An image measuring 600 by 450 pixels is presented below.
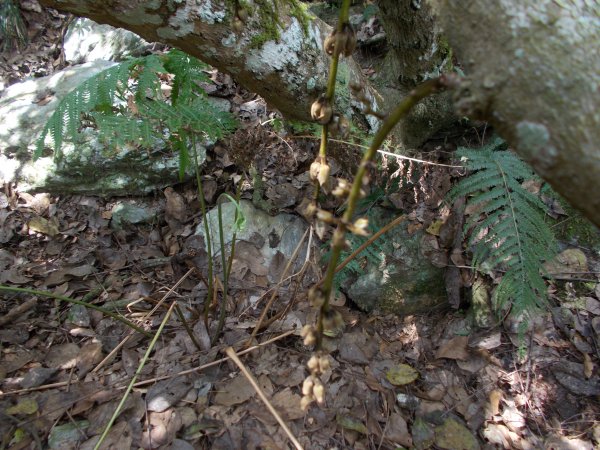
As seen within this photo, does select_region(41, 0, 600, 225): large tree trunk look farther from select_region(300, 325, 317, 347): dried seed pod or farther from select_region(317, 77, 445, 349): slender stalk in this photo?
select_region(300, 325, 317, 347): dried seed pod

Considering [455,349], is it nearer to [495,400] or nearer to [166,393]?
[495,400]

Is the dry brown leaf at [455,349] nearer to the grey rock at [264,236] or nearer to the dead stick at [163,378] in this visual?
the dead stick at [163,378]

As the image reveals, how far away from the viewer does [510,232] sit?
2.02 m

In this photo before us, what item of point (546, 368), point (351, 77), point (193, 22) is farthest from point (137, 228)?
point (546, 368)

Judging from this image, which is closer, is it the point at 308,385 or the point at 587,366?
the point at 308,385

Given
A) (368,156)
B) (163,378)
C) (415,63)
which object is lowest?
(163,378)

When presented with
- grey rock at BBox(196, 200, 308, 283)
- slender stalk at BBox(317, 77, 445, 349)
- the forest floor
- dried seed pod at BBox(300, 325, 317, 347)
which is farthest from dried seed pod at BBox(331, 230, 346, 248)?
grey rock at BBox(196, 200, 308, 283)

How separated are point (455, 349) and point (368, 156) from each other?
167cm

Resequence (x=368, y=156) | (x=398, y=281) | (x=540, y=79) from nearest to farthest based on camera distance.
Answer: (x=540, y=79), (x=368, y=156), (x=398, y=281)

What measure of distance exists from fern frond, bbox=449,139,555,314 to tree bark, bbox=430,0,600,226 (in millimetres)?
1270

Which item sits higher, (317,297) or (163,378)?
(317,297)

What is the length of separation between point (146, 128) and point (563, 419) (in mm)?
2432


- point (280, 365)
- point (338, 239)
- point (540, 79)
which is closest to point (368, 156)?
point (338, 239)

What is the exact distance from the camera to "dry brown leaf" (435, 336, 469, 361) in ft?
6.92
